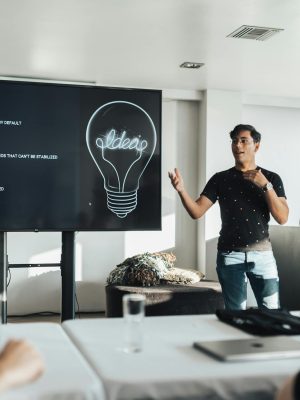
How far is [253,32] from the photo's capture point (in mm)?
4090

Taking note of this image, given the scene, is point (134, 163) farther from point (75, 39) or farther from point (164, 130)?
point (164, 130)

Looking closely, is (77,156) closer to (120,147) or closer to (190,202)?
(120,147)

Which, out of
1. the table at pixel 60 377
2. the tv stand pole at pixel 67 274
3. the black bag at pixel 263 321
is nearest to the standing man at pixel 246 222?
the tv stand pole at pixel 67 274

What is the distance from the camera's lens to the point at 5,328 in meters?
1.57

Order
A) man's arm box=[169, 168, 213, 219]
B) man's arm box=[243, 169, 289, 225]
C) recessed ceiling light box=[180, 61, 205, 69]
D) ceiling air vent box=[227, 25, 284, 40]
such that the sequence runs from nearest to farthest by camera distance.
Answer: man's arm box=[243, 169, 289, 225] < man's arm box=[169, 168, 213, 219] < ceiling air vent box=[227, 25, 284, 40] < recessed ceiling light box=[180, 61, 205, 69]

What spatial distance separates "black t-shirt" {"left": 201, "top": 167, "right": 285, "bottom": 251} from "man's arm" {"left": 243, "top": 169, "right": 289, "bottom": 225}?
71mm

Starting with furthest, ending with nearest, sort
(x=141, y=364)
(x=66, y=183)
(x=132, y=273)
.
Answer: (x=132, y=273) → (x=66, y=183) → (x=141, y=364)

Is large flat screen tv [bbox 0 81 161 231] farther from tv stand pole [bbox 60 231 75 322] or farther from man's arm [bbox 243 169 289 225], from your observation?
man's arm [bbox 243 169 289 225]

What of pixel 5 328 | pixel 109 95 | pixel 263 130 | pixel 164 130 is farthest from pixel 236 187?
pixel 263 130

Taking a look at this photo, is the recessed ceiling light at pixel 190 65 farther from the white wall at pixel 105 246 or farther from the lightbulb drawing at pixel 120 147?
the lightbulb drawing at pixel 120 147

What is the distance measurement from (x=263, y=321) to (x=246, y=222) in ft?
4.42

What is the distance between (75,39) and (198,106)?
225 centimetres

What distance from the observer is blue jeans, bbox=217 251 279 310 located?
2.83 metres

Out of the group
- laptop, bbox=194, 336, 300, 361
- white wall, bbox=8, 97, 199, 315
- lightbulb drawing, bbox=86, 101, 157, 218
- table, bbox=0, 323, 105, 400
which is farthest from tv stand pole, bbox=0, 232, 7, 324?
white wall, bbox=8, 97, 199, 315
